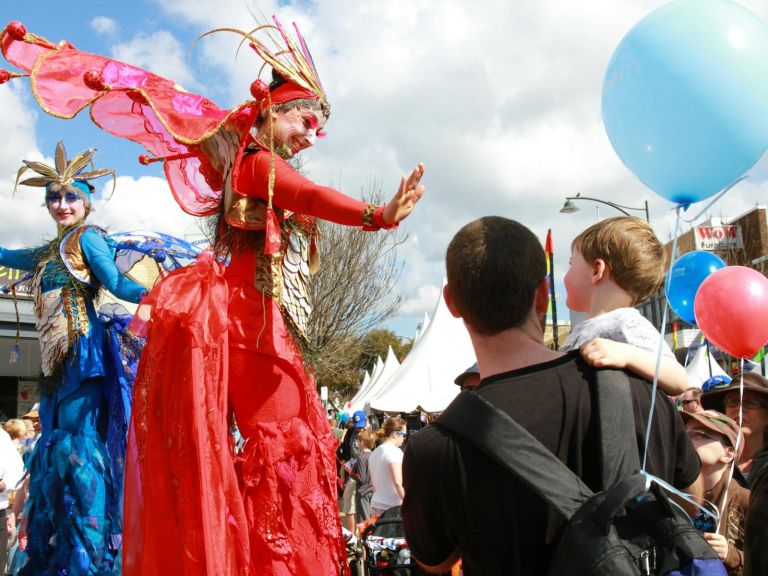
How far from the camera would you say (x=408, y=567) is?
4656mm

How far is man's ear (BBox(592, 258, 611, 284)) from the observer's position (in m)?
2.11

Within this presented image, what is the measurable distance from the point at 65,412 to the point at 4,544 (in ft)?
12.9

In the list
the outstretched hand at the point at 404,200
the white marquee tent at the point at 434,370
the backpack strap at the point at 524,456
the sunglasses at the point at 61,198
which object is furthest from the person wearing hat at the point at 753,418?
the white marquee tent at the point at 434,370

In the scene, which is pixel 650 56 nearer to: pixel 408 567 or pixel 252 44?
pixel 252 44

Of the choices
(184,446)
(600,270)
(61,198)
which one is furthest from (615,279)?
(61,198)

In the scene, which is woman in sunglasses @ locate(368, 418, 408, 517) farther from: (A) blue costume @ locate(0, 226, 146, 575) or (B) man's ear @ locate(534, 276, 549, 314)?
(B) man's ear @ locate(534, 276, 549, 314)

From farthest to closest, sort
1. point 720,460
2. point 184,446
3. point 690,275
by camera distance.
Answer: point 690,275, point 720,460, point 184,446

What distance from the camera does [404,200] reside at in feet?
7.51

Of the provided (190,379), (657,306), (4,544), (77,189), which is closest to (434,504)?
(190,379)

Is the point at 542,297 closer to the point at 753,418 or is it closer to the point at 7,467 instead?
the point at 753,418

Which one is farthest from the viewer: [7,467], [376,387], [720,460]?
[376,387]

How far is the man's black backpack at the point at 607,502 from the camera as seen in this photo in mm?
1388

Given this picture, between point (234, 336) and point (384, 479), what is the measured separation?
4388mm

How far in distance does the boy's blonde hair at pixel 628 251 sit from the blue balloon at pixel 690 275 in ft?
10.1
